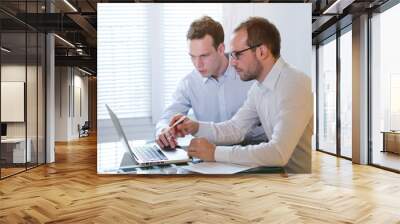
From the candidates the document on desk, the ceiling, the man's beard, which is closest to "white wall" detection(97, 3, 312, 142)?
the man's beard

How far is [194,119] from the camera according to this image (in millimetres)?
6578

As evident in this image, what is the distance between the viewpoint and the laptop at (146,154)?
6.49 m

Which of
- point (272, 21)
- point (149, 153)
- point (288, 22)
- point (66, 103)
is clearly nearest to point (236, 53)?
point (272, 21)

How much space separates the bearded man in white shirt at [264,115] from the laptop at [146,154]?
0.72ft

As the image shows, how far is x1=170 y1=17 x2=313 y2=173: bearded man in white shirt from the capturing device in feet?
21.0

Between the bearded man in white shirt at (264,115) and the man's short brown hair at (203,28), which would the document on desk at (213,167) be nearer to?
the bearded man in white shirt at (264,115)

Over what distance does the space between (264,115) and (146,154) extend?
2.01 metres

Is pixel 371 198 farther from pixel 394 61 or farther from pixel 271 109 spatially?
pixel 394 61

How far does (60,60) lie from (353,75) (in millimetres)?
9510

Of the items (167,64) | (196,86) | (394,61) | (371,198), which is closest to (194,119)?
(196,86)

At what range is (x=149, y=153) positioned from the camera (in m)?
6.57

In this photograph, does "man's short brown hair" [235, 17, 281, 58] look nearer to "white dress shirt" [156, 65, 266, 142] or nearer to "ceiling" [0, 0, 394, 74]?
"white dress shirt" [156, 65, 266, 142]

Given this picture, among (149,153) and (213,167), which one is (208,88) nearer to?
(213,167)

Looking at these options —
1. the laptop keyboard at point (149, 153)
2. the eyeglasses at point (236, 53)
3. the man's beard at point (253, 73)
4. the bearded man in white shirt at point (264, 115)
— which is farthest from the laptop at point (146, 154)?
the eyeglasses at point (236, 53)
